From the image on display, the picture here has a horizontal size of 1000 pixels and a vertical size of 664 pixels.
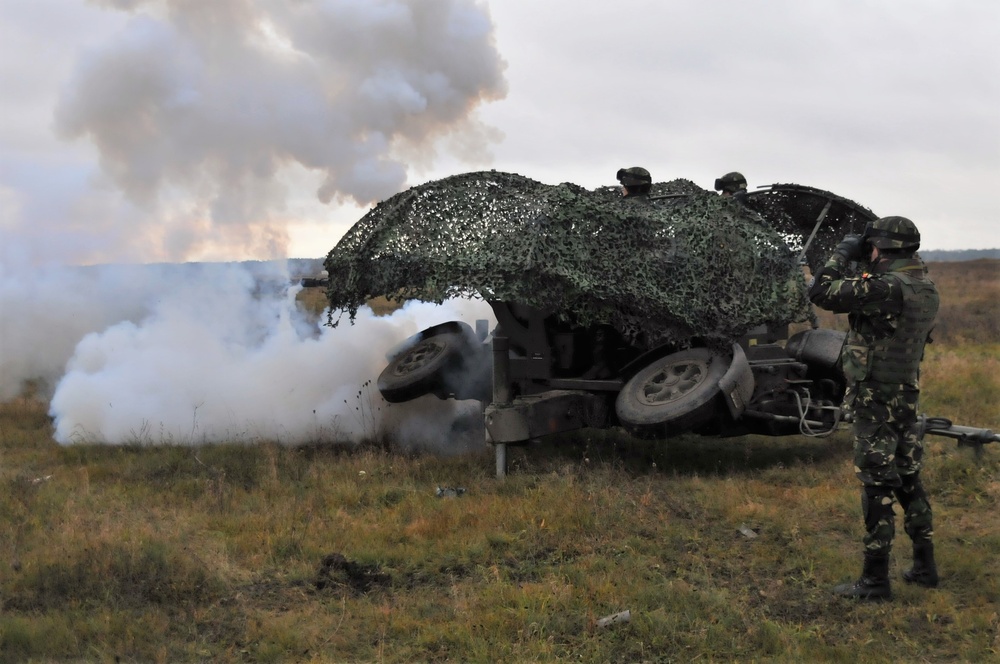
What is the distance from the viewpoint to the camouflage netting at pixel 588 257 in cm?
Answer: 882

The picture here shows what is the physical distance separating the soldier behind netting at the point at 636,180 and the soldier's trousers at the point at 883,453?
15.4 ft

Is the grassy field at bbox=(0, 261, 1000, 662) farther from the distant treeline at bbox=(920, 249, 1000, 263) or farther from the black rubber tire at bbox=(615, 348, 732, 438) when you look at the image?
the distant treeline at bbox=(920, 249, 1000, 263)

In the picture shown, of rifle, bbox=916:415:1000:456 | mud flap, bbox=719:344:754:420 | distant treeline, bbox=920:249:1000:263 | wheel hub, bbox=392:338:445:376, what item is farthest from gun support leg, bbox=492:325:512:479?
distant treeline, bbox=920:249:1000:263

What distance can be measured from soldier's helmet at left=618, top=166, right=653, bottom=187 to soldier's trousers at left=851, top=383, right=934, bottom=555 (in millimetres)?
4703

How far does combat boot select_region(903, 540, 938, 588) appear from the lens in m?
6.28

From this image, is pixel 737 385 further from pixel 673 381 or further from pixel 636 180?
pixel 636 180

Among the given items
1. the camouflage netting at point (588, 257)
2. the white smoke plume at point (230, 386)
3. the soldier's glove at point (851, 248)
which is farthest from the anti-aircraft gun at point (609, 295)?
A: the soldier's glove at point (851, 248)

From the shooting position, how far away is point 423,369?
35.6 ft

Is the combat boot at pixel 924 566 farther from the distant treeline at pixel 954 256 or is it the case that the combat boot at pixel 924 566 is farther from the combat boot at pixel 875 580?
the distant treeline at pixel 954 256

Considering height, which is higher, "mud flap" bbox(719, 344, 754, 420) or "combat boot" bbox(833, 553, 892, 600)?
"mud flap" bbox(719, 344, 754, 420)

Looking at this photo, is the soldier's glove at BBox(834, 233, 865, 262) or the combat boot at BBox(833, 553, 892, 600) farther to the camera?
the soldier's glove at BBox(834, 233, 865, 262)

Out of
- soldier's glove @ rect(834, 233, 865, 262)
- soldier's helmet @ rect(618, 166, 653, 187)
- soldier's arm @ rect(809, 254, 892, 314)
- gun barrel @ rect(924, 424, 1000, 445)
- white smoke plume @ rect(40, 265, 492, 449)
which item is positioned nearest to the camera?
soldier's arm @ rect(809, 254, 892, 314)

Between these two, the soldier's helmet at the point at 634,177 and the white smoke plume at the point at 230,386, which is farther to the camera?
the white smoke plume at the point at 230,386

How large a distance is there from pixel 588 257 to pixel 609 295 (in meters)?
0.41
